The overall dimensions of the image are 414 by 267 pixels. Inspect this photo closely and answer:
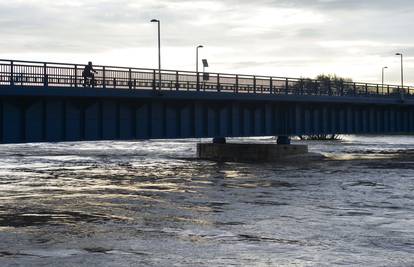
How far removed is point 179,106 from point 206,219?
91.0 feet

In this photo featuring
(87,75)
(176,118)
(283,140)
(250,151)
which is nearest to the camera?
(87,75)

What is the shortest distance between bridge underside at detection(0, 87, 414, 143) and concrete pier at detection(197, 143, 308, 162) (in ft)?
14.4

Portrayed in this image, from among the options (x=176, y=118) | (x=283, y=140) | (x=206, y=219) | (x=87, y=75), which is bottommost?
(x=206, y=219)

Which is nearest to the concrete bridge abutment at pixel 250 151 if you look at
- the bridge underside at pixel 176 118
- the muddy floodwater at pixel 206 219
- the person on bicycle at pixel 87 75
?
the bridge underside at pixel 176 118

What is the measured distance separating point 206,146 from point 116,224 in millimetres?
46531

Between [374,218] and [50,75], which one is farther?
[50,75]

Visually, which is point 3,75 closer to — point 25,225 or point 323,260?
point 25,225

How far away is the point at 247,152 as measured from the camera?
7131 centimetres

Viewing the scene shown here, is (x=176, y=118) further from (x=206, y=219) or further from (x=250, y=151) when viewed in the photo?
(x=206, y=219)

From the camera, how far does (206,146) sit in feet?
235

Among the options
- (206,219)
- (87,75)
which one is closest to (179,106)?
(87,75)

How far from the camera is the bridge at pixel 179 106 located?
4238 centimetres

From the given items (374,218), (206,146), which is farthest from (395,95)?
(374,218)

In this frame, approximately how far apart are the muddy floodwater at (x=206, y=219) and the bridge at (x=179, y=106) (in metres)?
3.50
